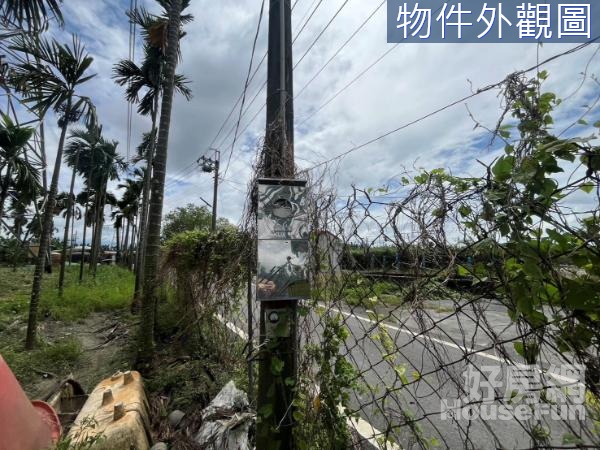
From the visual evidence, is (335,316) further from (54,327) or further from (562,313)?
(54,327)

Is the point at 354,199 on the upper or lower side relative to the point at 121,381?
upper

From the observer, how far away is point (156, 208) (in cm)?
471

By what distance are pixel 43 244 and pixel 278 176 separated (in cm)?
630

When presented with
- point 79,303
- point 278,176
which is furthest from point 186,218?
point 278,176

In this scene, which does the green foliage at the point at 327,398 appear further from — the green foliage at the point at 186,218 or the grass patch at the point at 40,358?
the green foliage at the point at 186,218

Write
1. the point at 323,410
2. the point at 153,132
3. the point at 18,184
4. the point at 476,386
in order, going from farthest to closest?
the point at 153,132, the point at 18,184, the point at 323,410, the point at 476,386

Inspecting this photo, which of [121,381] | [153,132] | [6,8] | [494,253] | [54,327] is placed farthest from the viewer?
[153,132]

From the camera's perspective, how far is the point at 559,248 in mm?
885

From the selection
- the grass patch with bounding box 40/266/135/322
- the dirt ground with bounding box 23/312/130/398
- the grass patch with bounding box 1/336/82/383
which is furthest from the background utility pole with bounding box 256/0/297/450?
the grass patch with bounding box 40/266/135/322

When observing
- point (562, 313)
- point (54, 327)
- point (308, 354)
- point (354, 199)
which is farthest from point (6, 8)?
point (54, 327)

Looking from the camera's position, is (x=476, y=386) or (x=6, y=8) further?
(x=6, y=8)

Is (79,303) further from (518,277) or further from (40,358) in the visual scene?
(518,277)

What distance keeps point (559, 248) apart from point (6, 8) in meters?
6.22

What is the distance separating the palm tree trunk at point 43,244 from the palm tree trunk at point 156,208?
2.61m
